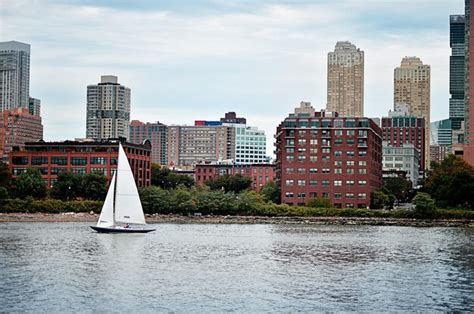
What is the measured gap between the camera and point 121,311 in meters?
56.9

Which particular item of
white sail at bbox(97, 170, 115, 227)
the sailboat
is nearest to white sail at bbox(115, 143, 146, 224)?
the sailboat

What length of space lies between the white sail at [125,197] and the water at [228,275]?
438cm

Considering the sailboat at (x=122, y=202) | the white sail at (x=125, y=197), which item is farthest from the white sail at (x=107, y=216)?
the white sail at (x=125, y=197)

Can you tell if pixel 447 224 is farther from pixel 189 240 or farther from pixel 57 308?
pixel 57 308

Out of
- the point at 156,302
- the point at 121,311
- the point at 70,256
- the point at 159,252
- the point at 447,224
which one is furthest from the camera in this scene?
the point at 447,224

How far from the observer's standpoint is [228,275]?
255ft

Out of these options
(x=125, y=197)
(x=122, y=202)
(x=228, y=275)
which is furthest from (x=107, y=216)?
(x=228, y=275)

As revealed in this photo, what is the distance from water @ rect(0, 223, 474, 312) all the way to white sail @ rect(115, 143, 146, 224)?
173 inches

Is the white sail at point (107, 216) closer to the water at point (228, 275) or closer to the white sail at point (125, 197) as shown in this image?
the white sail at point (125, 197)

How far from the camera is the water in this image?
61.0 meters

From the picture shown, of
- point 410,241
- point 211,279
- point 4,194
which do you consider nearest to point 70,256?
point 211,279

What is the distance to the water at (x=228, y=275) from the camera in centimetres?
6103

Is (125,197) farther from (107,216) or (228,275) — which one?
(228,275)

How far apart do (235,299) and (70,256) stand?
36.4 meters
